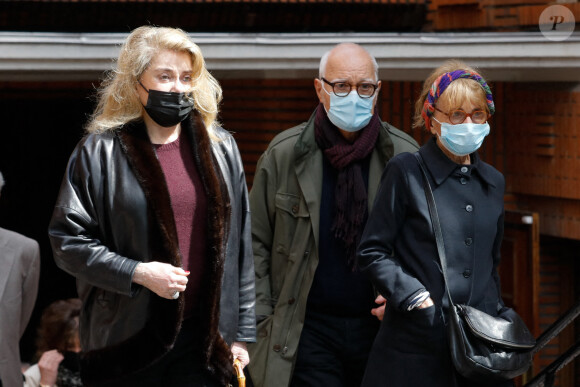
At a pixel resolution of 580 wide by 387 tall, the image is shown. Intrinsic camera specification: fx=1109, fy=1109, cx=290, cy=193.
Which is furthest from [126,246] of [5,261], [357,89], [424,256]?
[5,261]

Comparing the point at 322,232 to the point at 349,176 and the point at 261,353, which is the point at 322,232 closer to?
the point at 349,176

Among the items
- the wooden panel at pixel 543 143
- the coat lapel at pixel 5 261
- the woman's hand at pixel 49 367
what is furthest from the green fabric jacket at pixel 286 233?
the wooden panel at pixel 543 143

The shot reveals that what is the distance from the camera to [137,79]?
4.27 meters

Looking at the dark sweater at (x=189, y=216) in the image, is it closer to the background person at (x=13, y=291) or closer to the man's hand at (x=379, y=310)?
the man's hand at (x=379, y=310)

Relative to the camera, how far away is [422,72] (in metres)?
7.29

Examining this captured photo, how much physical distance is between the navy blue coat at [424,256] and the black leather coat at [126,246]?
2.12 ft

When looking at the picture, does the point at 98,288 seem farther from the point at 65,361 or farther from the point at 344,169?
the point at 65,361

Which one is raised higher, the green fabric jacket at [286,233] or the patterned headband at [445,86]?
the patterned headband at [445,86]

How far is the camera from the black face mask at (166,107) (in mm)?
4180

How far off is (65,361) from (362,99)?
234cm

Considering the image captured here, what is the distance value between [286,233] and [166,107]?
4.13ft

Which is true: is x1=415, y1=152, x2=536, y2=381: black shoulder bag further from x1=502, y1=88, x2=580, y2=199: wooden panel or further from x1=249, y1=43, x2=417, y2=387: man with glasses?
x1=502, y1=88, x2=580, y2=199: wooden panel

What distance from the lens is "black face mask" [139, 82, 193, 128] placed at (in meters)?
4.18

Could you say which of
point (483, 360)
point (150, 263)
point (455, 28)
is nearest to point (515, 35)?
point (455, 28)
